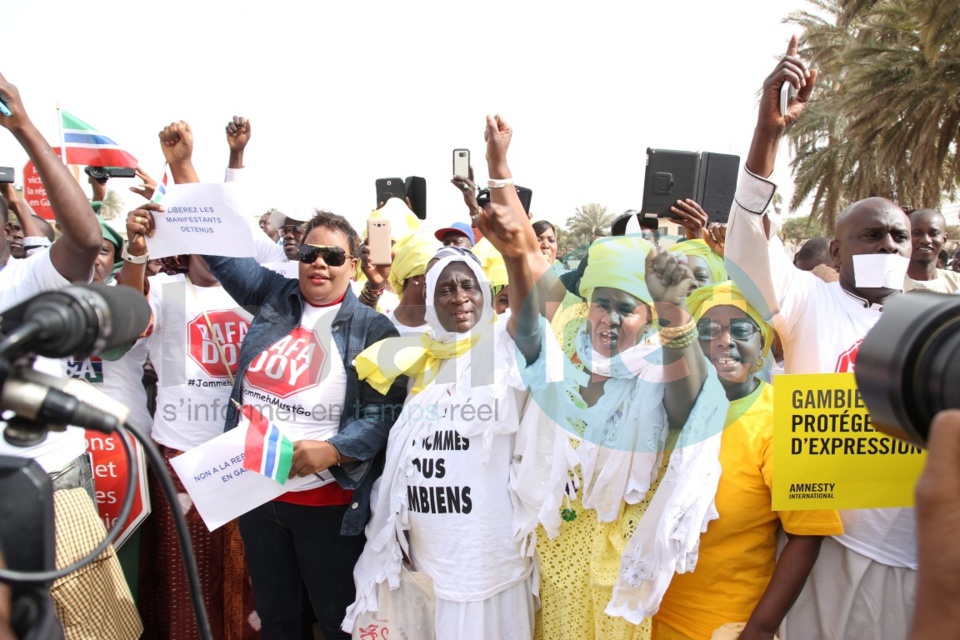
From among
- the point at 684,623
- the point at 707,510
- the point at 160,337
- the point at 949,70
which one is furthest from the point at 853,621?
the point at 949,70

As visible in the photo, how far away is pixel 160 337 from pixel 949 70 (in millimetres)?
13367

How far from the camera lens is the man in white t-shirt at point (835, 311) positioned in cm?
213

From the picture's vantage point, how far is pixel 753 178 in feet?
7.33

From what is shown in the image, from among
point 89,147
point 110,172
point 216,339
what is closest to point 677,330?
point 216,339

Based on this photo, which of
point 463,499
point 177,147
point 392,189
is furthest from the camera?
point 392,189

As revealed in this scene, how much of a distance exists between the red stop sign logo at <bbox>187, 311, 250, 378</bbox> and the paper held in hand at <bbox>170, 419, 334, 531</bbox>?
0.79 metres

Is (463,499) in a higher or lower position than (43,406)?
lower

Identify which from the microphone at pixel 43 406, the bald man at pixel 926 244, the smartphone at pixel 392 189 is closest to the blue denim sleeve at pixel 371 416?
the microphone at pixel 43 406

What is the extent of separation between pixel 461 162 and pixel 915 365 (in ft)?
9.29

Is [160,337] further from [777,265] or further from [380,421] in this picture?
[777,265]

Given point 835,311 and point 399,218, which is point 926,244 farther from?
point 399,218

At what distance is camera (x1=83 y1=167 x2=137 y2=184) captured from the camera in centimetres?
327

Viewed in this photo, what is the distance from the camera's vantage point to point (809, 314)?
7.91 ft

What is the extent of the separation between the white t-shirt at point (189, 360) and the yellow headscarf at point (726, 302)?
204 centimetres
